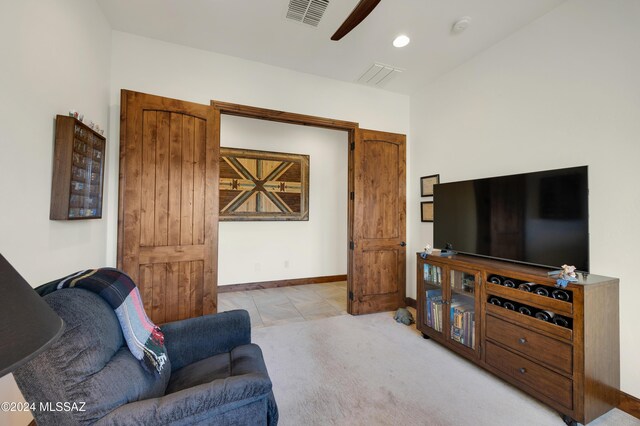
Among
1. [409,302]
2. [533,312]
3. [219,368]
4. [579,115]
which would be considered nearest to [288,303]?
[409,302]

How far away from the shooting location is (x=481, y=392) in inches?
75.7

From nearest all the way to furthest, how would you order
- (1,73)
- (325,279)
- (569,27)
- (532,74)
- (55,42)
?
(1,73) < (55,42) < (569,27) < (532,74) < (325,279)

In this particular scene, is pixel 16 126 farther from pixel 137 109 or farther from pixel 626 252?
pixel 626 252

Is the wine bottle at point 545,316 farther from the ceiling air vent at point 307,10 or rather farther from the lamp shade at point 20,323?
the ceiling air vent at point 307,10

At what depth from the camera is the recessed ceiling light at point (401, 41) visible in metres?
2.50

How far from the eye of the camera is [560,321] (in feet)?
5.57

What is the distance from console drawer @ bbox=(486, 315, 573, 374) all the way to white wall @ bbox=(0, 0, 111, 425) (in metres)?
2.93

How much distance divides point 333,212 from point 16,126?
4.16 metres

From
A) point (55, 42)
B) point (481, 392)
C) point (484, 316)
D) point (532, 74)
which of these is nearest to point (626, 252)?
point (484, 316)

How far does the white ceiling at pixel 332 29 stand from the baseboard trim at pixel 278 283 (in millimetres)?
3269

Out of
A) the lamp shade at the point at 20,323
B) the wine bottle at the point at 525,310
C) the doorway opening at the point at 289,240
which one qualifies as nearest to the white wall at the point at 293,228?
the doorway opening at the point at 289,240

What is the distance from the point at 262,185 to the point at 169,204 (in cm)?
207

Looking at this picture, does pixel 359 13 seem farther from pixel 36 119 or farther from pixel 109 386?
pixel 109 386

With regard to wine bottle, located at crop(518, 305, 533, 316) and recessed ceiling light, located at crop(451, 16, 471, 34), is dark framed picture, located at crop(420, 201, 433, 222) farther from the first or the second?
recessed ceiling light, located at crop(451, 16, 471, 34)
